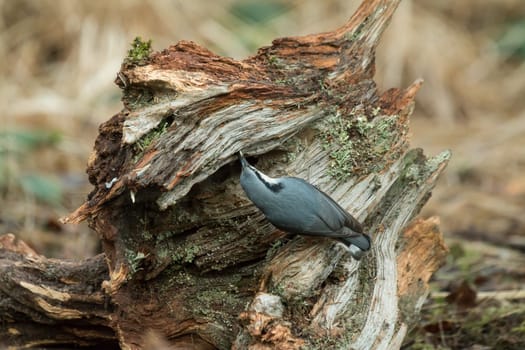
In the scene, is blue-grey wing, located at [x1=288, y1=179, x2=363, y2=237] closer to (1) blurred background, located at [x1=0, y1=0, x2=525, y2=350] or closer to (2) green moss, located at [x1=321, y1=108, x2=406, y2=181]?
(2) green moss, located at [x1=321, y1=108, x2=406, y2=181]

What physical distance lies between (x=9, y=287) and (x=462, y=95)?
19.4ft

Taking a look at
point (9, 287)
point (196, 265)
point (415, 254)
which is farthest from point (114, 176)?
point (415, 254)

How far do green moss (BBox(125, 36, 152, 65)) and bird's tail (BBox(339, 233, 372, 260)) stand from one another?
3.36 feet

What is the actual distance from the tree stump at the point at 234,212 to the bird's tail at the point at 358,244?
0.13ft

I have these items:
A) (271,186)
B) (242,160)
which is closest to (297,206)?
(271,186)

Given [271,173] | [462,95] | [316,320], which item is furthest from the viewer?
→ [462,95]

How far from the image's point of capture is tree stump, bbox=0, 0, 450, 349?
122 inches

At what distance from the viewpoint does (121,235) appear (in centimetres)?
328

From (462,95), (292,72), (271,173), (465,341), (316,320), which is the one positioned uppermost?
(462,95)

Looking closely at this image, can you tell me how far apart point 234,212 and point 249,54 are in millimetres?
4746

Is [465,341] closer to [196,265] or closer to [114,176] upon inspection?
[196,265]

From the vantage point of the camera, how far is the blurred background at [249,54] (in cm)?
622

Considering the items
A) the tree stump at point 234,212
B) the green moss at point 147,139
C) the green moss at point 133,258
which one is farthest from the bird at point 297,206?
the green moss at point 133,258

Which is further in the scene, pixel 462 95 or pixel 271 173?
pixel 462 95
